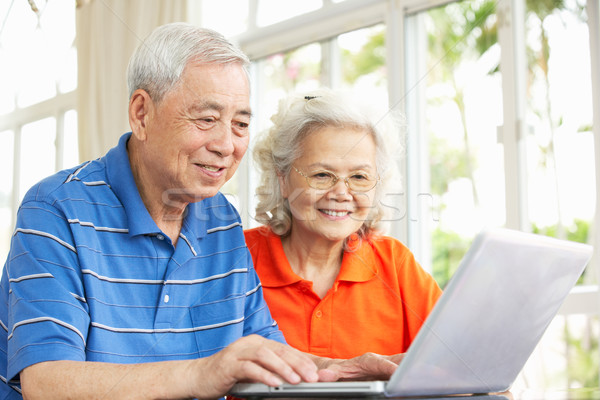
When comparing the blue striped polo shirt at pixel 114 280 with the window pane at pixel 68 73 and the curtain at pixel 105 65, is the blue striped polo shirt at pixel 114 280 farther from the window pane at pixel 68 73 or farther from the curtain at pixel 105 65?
the window pane at pixel 68 73

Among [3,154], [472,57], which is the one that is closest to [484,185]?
[472,57]

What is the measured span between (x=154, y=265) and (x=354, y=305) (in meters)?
0.61

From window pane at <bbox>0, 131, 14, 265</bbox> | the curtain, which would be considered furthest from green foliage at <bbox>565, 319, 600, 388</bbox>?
window pane at <bbox>0, 131, 14, 265</bbox>

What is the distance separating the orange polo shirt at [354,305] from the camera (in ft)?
5.61

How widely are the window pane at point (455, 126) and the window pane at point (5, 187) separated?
402 centimetres

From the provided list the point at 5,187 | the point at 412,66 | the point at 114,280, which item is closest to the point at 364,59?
the point at 412,66

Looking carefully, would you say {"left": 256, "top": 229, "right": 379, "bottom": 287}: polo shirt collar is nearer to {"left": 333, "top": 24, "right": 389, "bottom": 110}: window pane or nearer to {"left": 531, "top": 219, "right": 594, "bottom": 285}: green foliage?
{"left": 531, "top": 219, "right": 594, "bottom": 285}: green foliage

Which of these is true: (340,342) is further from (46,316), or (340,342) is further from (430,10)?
(430,10)

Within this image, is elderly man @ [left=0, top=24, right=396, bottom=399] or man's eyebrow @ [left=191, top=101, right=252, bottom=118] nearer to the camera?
elderly man @ [left=0, top=24, right=396, bottom=399]

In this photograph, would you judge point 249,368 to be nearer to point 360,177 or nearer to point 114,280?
point 114,280

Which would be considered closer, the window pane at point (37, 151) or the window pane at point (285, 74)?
the window pane at point (285, 74)

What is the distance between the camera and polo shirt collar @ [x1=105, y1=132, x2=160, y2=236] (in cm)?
136

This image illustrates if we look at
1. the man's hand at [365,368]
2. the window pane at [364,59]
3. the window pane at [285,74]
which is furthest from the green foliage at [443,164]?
the man's hand at [365,368]

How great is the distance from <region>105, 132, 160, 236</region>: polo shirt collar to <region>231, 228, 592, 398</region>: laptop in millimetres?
473
